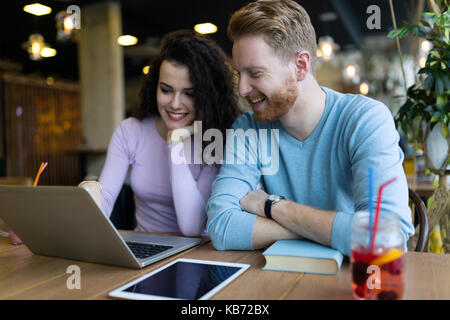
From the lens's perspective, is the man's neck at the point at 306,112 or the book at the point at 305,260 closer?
the book at the point at 305,260

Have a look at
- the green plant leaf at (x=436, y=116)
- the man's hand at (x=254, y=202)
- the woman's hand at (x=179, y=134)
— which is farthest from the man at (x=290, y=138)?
the green plant leaf at (x=436, y=116)

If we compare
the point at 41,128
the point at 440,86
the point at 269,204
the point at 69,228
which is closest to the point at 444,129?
the point at 440,86

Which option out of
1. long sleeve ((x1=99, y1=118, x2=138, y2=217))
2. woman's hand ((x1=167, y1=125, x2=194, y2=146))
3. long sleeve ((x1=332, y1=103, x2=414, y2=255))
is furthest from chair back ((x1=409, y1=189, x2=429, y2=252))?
long sleeve ((x1=99, y1=118, x2=138, y2=217))

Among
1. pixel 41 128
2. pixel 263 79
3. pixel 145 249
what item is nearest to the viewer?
pixel 145 249

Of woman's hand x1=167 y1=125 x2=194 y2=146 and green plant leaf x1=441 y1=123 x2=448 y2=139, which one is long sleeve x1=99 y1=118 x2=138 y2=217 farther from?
green plant leaf x1=441 y1=123 x2=448 y2=139

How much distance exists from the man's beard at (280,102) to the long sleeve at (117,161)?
2.05 ft

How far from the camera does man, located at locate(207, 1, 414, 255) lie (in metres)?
1.08

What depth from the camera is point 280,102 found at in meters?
1.30

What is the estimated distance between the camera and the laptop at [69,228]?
32.3 inches

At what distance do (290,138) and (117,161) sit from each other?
712 millimetres

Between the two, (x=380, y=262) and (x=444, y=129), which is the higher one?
(x=444, y=129)

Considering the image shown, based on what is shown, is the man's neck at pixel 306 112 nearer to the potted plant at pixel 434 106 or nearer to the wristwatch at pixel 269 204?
the wristwatch at pixel 269 204
